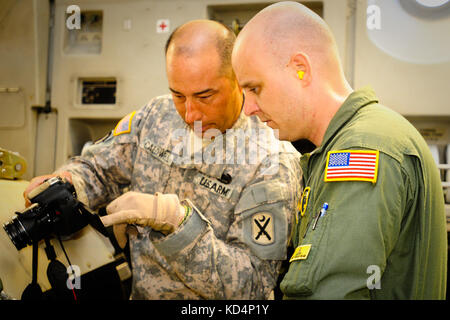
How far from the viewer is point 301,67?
3.46 feet

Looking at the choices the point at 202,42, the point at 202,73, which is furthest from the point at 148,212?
the point at 202,42

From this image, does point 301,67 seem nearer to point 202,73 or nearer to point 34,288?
point 202,73

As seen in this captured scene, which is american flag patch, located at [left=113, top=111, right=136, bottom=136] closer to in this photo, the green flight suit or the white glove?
the white glove

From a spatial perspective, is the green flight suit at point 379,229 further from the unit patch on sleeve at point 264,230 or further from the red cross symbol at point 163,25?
the red cross symbol at point 163,25

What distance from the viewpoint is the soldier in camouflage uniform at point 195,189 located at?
1.31m

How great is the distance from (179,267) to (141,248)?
0.36 metres

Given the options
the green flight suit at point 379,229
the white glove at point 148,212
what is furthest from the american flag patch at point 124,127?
the green flight suit at point 379,229

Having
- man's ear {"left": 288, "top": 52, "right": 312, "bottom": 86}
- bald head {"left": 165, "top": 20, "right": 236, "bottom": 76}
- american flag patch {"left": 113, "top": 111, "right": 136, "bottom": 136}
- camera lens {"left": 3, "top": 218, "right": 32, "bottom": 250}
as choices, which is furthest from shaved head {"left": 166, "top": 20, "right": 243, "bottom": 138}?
camera lens {"left": 3, "top": 218, "right": 32, "bottom": 250}

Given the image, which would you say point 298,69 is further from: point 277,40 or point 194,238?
point 194,238

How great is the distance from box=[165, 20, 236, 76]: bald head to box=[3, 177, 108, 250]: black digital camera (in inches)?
24.7

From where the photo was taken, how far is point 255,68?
1.11 meters

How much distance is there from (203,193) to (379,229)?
3.03 ft

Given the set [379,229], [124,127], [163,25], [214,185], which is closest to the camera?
[379,229]

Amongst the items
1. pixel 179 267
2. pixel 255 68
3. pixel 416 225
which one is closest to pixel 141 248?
pixel 179 267
